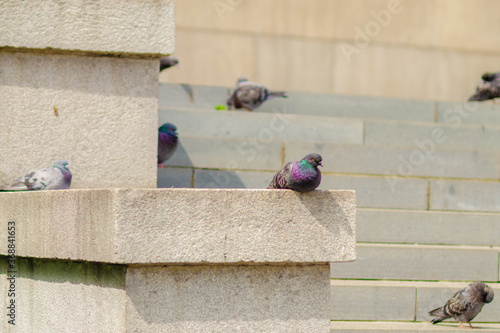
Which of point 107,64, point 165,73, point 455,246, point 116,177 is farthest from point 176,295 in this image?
point 165,73

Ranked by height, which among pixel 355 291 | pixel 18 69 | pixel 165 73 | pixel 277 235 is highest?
pixel 165 73

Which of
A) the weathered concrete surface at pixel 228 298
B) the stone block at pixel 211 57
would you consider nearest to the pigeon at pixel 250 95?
the stone block at pixel 211 57

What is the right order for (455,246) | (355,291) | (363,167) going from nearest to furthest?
(355,291), (455,246), (363,167)

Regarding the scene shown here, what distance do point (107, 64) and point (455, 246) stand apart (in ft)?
12.7

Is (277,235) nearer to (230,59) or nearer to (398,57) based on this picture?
(230,59)

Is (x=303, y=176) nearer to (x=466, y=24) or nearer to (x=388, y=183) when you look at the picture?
(x=388, y=183)

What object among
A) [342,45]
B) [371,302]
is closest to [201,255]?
[371,302]

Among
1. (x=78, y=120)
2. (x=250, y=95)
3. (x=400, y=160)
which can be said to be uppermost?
(x=250, y=95)

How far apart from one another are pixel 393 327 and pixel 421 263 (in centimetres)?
100

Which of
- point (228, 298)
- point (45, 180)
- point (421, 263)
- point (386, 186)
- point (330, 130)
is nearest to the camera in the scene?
point (228, 298)

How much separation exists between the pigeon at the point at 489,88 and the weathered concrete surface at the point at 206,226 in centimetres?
786

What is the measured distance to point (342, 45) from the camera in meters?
13.1

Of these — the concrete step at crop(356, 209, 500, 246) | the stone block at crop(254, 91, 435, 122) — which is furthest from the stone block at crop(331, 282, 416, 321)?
the stone block at crop(254, 91, 435, 122)

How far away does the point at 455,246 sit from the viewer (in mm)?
7184
